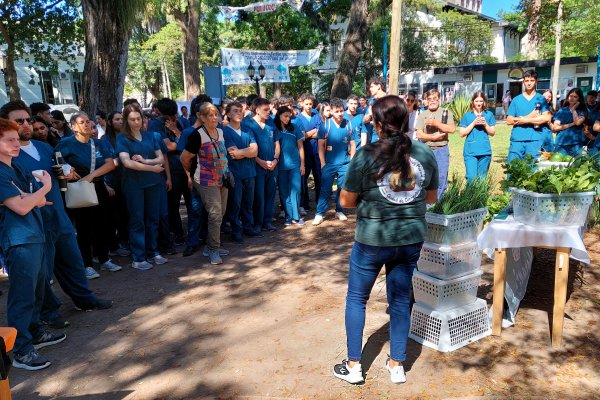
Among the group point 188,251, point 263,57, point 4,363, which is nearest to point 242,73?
point 263,57

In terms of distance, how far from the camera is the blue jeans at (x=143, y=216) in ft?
17.1

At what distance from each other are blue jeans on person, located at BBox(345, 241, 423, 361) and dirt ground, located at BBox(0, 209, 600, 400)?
316mm

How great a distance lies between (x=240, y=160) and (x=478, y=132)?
3416 millimetres

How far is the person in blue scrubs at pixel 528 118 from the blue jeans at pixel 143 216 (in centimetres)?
516

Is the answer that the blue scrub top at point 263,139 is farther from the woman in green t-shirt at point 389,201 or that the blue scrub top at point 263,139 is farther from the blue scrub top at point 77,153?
the woman in green t-shirt at point 389,201

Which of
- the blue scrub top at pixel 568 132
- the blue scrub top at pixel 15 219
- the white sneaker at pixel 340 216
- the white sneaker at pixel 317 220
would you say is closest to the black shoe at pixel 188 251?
the white sneaker at pixel 317 220

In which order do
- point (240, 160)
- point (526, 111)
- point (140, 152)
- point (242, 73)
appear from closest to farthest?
point (140, 152), point (240, 160), point (526, 111), point (242, 73)

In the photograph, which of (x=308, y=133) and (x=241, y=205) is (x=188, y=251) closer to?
(x=241, y=205)

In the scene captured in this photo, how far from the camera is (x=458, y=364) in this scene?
3.27 m

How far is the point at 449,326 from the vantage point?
3.40 m

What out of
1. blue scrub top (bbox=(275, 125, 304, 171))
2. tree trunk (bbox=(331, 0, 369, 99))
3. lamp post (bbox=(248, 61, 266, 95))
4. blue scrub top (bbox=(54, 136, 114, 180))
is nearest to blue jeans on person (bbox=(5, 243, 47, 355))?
blue scrub top (bbox=(54, 136, 114, 180))

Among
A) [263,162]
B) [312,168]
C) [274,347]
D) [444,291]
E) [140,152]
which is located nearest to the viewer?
[444,291]

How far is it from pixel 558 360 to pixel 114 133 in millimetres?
5007

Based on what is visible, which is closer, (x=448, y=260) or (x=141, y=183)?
(x=448, y=260)
